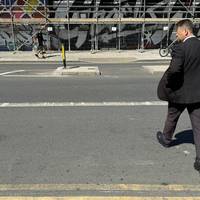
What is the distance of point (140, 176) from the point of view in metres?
4.54

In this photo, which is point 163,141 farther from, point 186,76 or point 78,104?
point 78,104

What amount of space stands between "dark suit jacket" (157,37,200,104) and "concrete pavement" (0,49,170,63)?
15555mm

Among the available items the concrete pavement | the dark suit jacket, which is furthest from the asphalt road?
the concrete pavement

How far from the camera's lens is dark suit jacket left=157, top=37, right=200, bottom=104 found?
14.7 ft

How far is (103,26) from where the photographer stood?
81.1ft

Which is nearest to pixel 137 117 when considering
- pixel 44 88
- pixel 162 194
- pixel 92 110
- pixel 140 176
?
pixel 92 110

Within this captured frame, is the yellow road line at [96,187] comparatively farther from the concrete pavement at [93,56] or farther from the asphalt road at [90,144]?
the concrete pavement at [93,56]

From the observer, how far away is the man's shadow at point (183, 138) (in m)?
5.71

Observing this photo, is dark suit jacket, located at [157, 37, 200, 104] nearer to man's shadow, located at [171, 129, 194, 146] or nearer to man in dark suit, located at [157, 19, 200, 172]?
man in dark suit, located at [157, 19, 200, 172]

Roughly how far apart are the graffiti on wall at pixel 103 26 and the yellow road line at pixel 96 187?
68.0ft

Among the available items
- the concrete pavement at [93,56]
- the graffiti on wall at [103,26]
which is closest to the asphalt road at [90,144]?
the concrete pavement at [93,56]

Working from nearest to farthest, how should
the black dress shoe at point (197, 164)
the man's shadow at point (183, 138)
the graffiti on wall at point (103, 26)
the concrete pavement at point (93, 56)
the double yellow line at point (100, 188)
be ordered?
the double yellow line at point (100, 188), the black dress shoe at point (197, 164), the man's shadow at point (183, 138), the concrete pavement at point (93, 56), the graffiti on wall at point (103, 26)

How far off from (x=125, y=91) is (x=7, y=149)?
5.26 meters

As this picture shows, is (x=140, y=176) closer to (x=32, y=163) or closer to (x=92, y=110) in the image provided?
(x=32, y=163)
